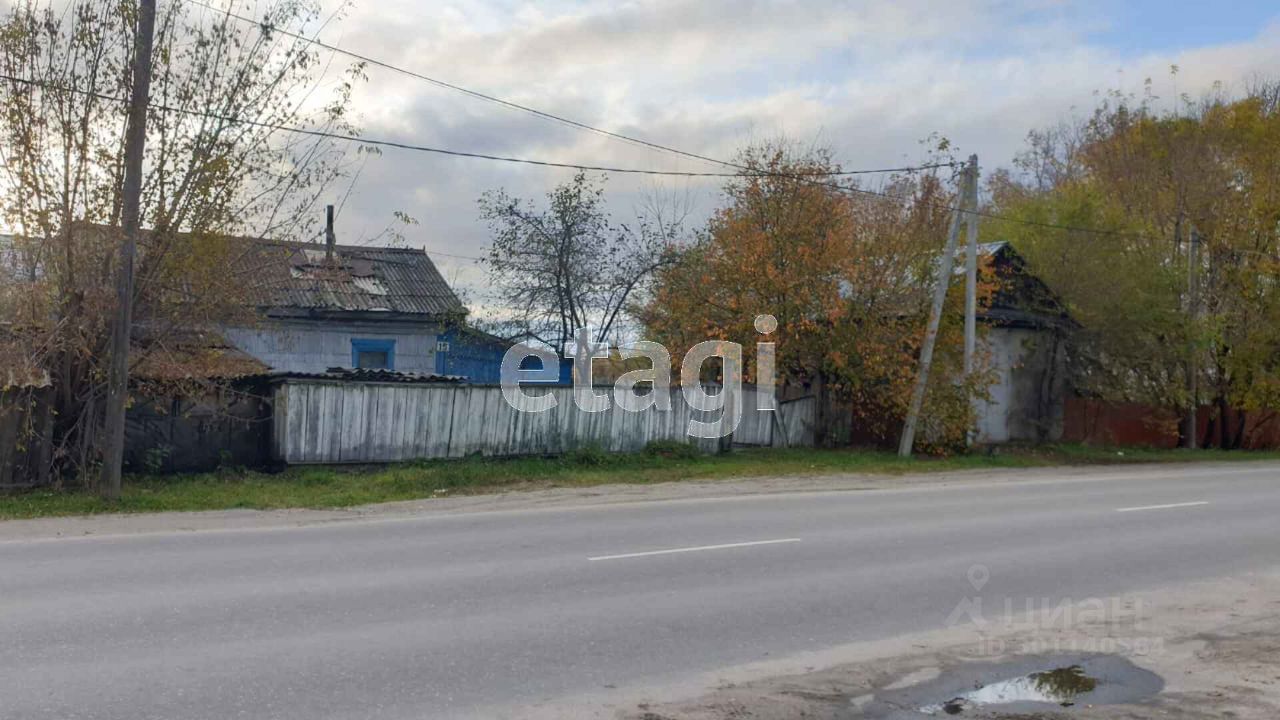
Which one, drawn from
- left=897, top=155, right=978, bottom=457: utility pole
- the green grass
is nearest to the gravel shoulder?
the green grass

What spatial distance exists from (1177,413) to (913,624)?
27.3m

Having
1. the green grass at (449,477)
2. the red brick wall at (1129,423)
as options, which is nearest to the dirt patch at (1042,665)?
the green grass at (449,477)

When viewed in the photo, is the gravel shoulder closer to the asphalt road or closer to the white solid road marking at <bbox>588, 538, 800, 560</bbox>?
the asphalt road

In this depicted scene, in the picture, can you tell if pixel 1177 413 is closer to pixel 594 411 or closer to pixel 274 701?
pixel 594 411

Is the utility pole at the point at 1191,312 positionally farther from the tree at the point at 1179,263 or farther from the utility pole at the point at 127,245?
the utility pole at the point at 127,245

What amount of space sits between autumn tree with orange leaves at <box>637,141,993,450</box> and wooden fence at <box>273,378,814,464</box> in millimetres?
2544

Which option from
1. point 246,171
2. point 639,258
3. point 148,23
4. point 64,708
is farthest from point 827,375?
point 64,708

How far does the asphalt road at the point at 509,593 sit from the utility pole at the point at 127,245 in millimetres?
3169

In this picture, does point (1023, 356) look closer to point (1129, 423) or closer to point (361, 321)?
point (1129, 423)

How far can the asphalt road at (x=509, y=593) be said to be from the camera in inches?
260

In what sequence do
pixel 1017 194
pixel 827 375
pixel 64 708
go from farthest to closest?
pixel 1017 194, pixel 827 375, pixel 64 708

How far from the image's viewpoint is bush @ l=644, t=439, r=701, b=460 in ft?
72.4

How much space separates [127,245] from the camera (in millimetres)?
14750

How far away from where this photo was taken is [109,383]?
1504 centimetres
